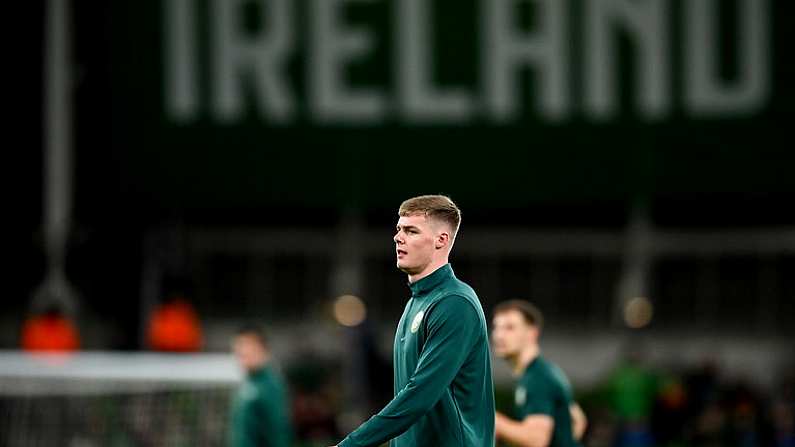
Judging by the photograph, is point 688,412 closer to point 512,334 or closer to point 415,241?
point 512,334

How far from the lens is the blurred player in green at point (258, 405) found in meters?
9.30

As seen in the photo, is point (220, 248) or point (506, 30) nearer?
point (506, 30)

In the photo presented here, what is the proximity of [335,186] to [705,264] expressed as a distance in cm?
602

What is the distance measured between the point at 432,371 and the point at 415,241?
1.32ft

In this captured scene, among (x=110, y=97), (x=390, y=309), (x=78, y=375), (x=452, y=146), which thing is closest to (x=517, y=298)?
(x=390, y=309)

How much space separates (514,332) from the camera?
649 cm

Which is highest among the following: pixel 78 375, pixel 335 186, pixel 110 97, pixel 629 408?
pixel 110 97

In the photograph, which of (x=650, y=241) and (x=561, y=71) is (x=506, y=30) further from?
(x=650, y=241)

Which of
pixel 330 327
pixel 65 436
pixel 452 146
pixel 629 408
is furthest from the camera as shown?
pixel 330 327

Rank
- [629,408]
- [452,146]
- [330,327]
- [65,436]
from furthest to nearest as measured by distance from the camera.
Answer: [330,327]
[452,146]
[629,408]
[65,436]

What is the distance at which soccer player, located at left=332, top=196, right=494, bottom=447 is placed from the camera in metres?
4.21

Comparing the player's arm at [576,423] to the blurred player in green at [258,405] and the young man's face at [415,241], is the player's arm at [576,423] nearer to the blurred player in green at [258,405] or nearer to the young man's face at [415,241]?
the young man's face at [415,241]

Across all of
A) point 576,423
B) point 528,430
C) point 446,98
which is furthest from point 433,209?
point 446,98

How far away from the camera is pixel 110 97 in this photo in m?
16.3
